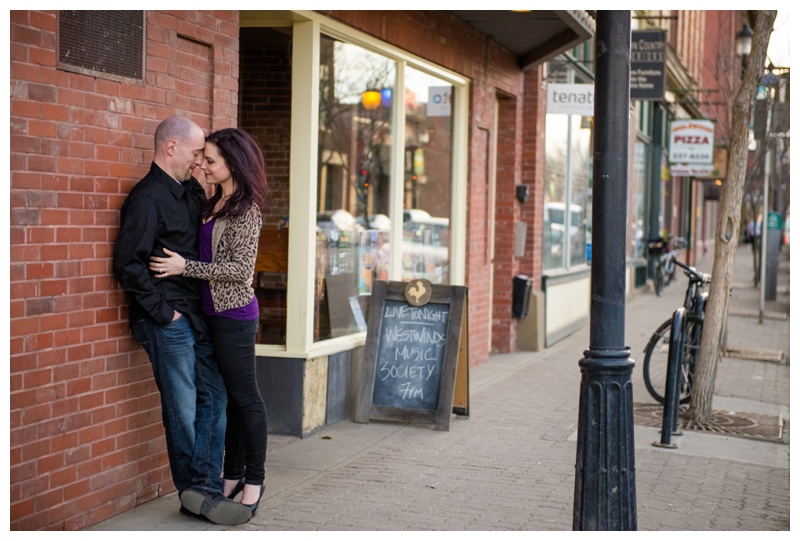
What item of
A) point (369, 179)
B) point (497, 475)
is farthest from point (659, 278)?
point (497, 475)

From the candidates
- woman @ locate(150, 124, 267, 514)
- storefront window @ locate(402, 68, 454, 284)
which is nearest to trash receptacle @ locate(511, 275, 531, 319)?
storefront window @ locate(402, 68, 454, 284)

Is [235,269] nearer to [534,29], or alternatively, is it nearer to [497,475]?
[497,475]

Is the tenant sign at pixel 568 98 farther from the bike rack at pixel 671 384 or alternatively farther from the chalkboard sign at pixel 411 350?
the bike rack at pixel 671 384

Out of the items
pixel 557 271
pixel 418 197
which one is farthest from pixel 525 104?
pixel 418 197

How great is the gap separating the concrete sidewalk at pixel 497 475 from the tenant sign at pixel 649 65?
6188 millimetres

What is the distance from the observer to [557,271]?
1370 centimetres

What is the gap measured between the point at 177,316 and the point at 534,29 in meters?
6.22

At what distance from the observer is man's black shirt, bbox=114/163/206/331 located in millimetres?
4727

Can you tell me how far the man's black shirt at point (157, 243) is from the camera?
4727 mm

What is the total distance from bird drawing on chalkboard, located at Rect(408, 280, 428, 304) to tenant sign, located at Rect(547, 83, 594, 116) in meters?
4.54

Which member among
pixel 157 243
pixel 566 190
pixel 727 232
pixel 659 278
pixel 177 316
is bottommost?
pixel 659 278

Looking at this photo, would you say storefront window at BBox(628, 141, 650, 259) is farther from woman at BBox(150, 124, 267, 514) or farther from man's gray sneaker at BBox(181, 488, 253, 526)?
man's gray sneaker at BBox(181, 488, 253, 526)

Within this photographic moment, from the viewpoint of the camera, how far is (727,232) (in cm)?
852
